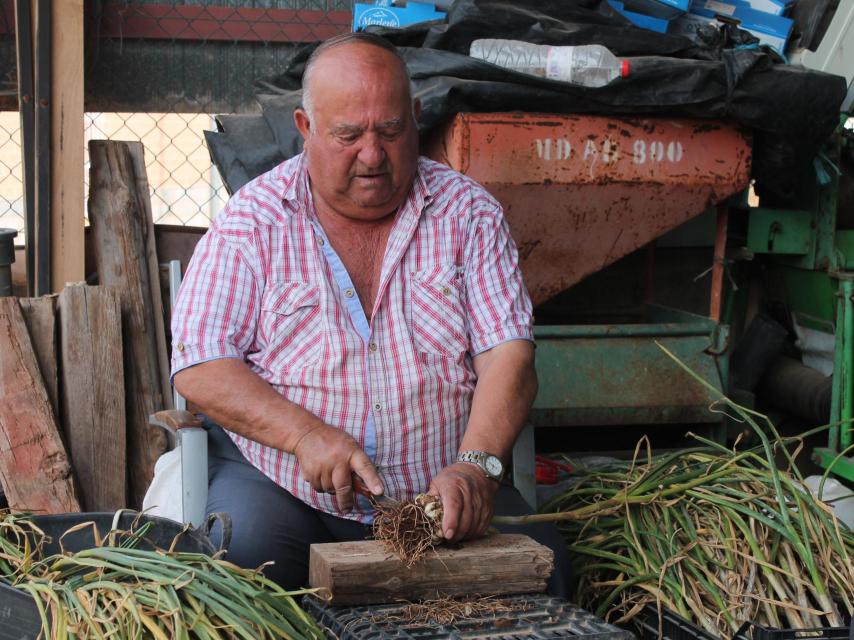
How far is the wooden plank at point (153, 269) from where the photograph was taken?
3.64m

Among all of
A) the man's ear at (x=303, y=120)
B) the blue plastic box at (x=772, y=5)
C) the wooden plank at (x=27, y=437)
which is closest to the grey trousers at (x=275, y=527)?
the man's ear at (x=303, y=120)

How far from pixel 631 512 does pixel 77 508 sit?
1823 millimetres

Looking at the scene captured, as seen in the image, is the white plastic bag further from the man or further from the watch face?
the watch face

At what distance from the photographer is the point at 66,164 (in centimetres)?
381

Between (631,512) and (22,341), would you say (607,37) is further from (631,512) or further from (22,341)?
(22,341)

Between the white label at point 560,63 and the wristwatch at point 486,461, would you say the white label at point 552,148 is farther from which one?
the wristwatch at point 486,461

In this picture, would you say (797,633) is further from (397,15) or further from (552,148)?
(397,15)

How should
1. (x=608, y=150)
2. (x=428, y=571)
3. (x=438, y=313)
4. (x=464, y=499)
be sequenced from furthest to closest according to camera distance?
(x=608, y=150) < (x=438, y=313) < (x=464, y=499) < (x=428, y=571)

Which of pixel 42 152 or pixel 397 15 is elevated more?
pixel 397 15

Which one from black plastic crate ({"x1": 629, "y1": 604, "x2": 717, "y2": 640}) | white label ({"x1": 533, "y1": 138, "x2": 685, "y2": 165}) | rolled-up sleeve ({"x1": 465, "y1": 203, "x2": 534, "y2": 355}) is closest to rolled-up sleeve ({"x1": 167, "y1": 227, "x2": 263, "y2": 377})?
rolled-up sleeve ({"x1": 465, "y1": 203, "x2": 534, "y2": 355})

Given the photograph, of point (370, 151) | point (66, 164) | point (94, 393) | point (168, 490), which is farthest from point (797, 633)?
point (66, 164)

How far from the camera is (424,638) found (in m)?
1.63

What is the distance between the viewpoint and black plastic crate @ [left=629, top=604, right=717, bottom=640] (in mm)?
2048

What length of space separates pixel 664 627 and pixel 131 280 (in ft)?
7.87
